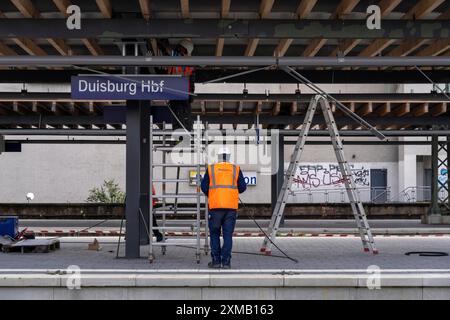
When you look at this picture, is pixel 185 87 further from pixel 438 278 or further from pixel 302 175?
pixel 302 175

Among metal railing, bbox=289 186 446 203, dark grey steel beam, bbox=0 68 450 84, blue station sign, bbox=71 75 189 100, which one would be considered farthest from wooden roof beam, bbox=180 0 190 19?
metal railing, bbox=289 186 446 203

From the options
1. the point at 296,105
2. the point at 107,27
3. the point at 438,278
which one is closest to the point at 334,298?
the point at 438,278

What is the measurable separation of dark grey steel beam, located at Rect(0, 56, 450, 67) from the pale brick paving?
3.05 meters

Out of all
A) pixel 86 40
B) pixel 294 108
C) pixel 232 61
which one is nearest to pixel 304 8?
pixel 232 61

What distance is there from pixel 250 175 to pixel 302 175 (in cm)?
336

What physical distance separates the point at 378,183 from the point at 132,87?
31332 millimetres

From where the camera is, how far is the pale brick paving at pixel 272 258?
9688 millimetres

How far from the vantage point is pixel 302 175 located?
38812mm

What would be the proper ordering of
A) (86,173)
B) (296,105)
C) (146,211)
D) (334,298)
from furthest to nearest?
(86,173), (296,105), (146,211), (334,298)

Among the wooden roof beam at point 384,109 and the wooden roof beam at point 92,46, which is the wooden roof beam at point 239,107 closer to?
the wooden roof beam at point 384,109

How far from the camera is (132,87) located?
35.0 ft

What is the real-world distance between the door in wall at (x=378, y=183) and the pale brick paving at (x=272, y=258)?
2602 cm

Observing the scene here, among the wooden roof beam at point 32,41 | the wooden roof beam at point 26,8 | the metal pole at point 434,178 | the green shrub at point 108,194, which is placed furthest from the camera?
the green shrub at point 108,194

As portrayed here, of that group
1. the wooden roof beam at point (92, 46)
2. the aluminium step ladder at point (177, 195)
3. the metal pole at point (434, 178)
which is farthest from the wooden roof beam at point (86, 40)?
the metal pole at point (434, 178)
